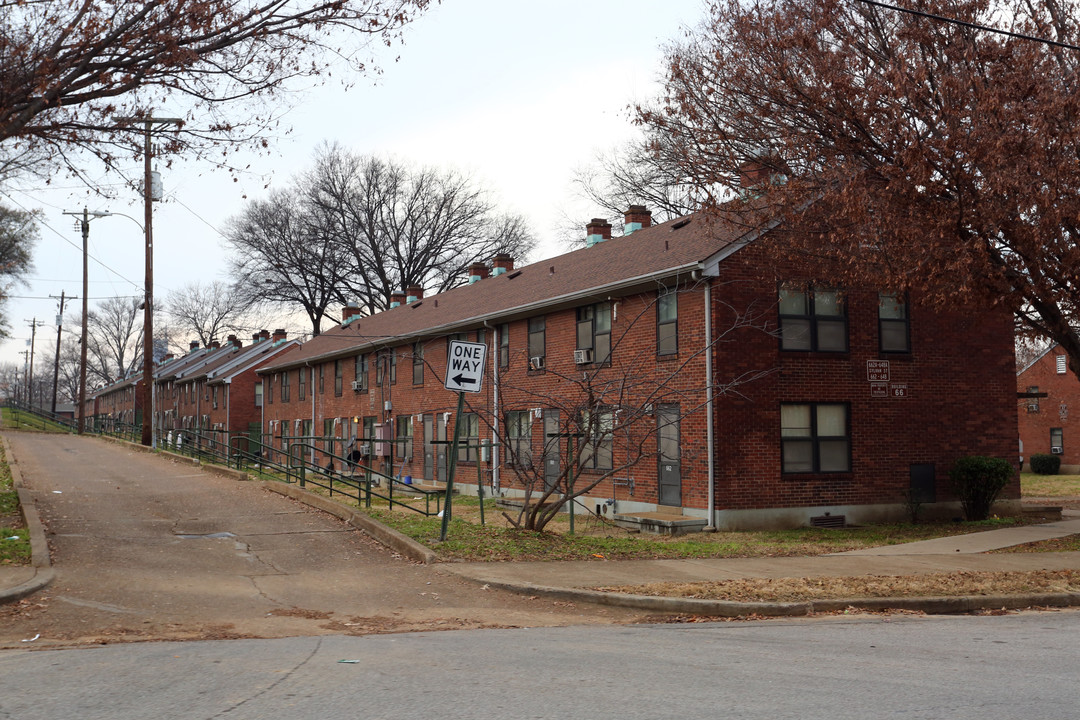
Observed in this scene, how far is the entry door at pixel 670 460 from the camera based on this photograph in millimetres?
19516

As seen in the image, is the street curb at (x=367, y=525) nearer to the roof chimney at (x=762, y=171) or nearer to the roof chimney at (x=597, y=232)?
the roof chimney at (x=762, y=171)

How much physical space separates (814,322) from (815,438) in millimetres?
2376

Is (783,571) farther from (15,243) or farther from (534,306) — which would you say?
(15,243)

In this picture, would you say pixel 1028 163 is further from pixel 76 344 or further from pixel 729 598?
pixel 76 344

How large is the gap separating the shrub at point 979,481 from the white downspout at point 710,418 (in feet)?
19.8

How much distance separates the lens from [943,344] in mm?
21328

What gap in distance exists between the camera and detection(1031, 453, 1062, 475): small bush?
43500 mm

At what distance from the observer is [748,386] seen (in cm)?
1909

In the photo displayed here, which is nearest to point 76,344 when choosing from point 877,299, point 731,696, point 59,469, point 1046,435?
point 59,469

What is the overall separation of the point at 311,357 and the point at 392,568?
2808 centimetres

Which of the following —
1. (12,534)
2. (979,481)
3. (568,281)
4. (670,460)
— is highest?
(568,281)

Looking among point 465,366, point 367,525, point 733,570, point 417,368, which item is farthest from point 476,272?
point 733,570

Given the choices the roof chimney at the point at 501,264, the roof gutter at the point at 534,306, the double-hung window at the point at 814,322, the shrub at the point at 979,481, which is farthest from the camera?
the roof chimney at the point at 501,264

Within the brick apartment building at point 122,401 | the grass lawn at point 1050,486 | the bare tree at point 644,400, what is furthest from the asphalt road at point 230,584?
the brick apartment building at point 122,401
